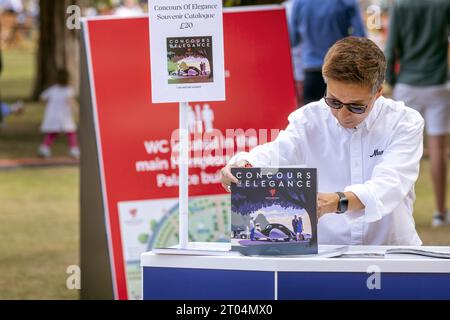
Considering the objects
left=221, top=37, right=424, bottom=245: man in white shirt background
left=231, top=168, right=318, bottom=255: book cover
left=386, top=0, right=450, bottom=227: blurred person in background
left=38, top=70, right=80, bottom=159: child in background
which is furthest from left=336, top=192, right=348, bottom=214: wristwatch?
left=38, top=70, right=80, bottom=159: child in background

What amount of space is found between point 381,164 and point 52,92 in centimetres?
1159

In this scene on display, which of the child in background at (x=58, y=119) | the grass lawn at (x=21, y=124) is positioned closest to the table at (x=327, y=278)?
the child in background at (x=58, y=119)

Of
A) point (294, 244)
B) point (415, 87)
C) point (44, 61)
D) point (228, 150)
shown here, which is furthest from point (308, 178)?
point (44, 61)

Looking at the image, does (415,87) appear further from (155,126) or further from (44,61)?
(44,61)

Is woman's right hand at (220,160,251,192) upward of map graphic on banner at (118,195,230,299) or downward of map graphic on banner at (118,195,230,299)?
upward

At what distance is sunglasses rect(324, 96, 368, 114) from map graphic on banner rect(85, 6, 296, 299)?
6.30 ft

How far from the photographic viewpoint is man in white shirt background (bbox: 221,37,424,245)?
13.4ft

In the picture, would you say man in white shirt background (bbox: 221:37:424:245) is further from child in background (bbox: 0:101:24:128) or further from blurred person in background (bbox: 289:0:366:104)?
child in background (bbox: 0:101:24:128)

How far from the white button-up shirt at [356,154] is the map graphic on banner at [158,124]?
5.46 ft

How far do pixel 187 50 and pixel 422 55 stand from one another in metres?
5.70

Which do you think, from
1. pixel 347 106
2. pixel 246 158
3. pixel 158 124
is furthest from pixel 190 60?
pixel 158 124

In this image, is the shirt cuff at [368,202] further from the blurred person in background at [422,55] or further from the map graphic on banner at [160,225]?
the blurred person in background at [422,55]

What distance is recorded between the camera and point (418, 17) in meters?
9.51

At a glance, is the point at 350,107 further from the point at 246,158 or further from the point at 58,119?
the point at 58,119
